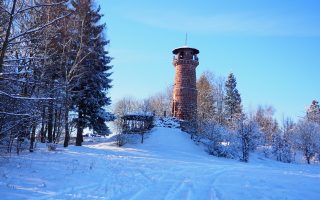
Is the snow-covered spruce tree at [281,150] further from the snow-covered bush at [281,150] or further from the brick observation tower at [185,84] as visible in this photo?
the brick observation tower at [185,84]

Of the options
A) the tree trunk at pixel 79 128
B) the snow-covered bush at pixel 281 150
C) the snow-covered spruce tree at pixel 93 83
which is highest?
the snow-covered spruce tree at pixel 93 83

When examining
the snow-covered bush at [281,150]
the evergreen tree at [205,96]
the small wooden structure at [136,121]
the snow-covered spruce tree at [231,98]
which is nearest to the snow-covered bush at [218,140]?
the snow-covered bush at [281,150]

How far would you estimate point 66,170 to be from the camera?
10.7 m

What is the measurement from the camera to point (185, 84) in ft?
142

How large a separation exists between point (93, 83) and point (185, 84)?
→ 19.0 meters

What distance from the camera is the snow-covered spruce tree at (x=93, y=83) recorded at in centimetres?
2605

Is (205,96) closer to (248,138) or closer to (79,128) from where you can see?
(248,138)

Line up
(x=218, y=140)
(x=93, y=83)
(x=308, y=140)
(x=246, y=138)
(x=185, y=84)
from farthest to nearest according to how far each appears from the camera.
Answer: (x=185, y=84) < (x=308, y=140) < (x=218, y=140) < (x=246, y=138) < (x=93, y=83)

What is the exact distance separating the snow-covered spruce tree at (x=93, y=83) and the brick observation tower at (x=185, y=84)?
16463mm

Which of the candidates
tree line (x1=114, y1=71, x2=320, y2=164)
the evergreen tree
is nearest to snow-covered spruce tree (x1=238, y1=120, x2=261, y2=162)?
tree line (x1=114, y1=71, x2=320, y2=164)

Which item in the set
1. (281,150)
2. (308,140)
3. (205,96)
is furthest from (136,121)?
(205,96)

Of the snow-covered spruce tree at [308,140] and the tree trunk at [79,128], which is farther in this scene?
the snow-covered spruce tree at [308,140]

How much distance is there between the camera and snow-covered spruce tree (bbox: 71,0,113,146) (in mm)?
26047

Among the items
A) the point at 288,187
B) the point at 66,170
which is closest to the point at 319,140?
the point at 288,187
